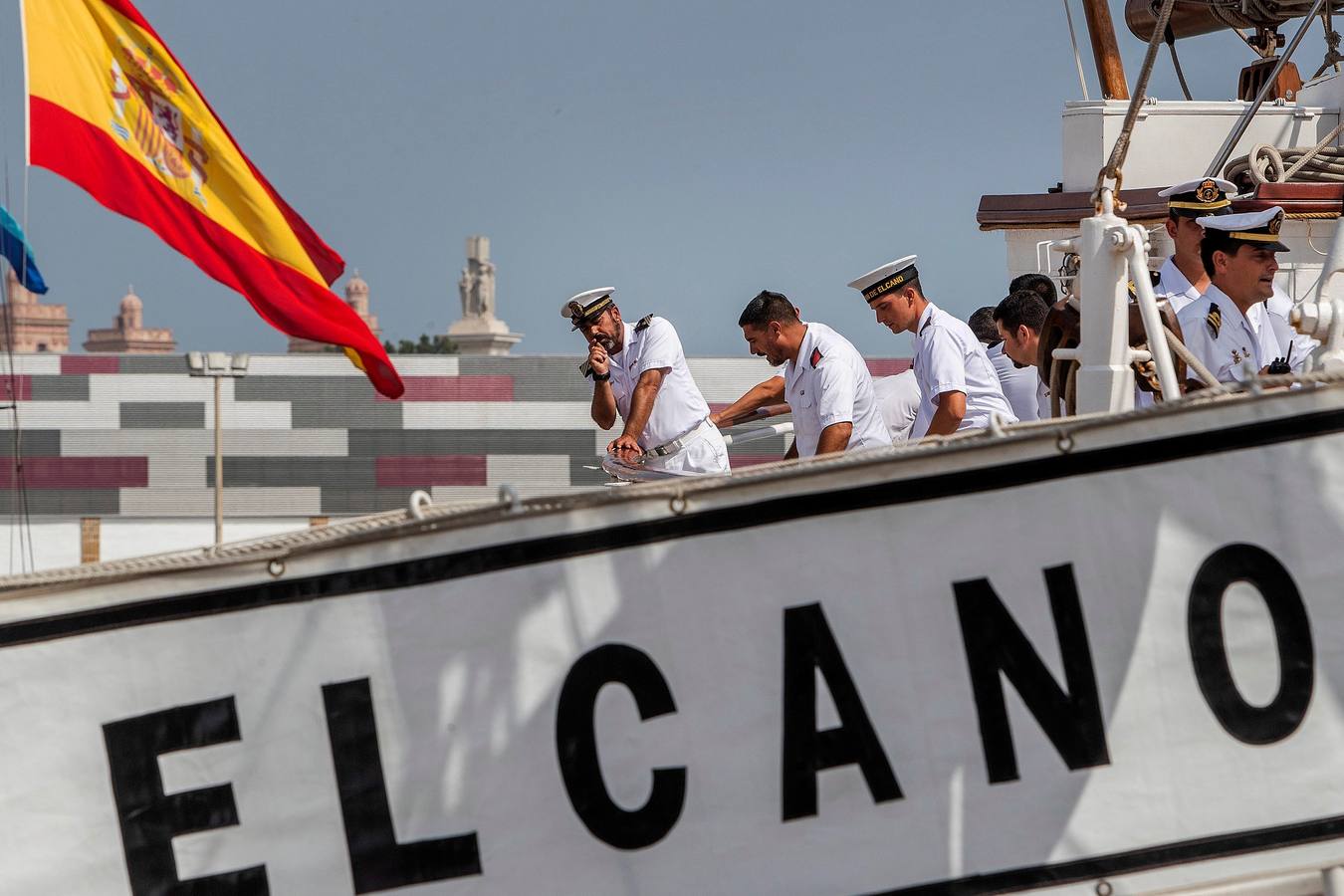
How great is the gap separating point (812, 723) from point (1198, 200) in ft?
8.31

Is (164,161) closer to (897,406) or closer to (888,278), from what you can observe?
(888,278)

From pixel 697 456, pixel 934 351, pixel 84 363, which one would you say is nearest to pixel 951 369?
pixel 934 351

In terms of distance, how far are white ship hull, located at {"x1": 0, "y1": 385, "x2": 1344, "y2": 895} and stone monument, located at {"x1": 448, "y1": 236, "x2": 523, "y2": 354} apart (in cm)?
12817

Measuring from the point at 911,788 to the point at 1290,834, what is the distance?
27.2 inches

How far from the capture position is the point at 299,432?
61.1ft

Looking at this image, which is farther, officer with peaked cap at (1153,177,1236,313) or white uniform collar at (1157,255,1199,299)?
white uniform collar at (1157,255,1199,299)

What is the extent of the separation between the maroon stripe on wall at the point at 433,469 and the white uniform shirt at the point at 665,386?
1275cm

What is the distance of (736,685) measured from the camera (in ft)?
9.26

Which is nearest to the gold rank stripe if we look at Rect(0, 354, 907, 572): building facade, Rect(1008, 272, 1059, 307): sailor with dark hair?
Rect(1008, 272, 1059, 307): sailor with dark hair

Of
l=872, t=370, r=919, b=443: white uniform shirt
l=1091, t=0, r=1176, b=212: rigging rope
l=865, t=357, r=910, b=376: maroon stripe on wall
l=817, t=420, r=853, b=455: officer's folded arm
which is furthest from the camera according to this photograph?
l=865, t=357, r=910, b=376: maroon stripe on wall

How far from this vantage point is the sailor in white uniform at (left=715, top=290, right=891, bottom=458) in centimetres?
513

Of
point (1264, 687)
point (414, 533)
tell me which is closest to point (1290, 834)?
point (1264, 687)

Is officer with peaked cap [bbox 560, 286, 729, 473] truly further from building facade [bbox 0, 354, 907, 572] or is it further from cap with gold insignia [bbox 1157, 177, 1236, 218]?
building facade [bbox 0, 354, 907, 572]

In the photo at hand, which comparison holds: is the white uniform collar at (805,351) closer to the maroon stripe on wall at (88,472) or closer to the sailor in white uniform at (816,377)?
the sailor in white uniform at (816,377)
